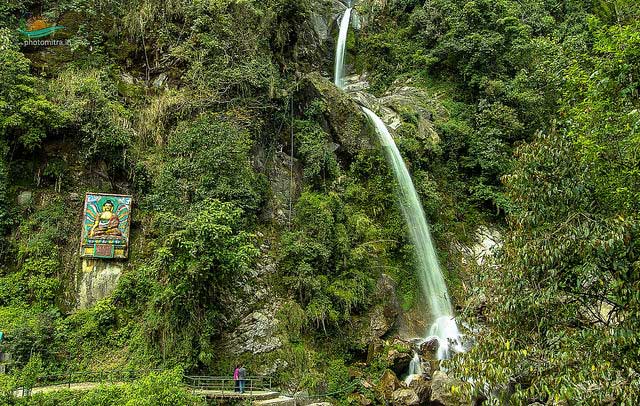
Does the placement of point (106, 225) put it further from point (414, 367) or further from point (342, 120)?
point (342, 120)

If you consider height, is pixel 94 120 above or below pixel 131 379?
above

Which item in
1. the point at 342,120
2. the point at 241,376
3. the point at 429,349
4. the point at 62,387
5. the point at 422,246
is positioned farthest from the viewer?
the point at 342,120

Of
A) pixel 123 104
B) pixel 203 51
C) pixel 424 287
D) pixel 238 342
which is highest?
pixel 203 51

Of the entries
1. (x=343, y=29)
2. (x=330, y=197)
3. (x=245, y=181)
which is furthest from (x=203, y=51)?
(x=343, y=29)

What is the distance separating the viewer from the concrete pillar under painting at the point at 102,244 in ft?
41.1

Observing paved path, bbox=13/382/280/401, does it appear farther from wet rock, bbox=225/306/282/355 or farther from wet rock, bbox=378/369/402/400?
wet rock, bbox=378/369/402/400

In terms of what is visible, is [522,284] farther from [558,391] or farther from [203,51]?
[203,51]

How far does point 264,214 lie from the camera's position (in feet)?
48.8

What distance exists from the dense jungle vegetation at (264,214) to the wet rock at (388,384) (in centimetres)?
59

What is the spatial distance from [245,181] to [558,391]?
10.1 metres

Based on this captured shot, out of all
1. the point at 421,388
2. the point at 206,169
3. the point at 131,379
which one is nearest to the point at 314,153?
the point at 206,169

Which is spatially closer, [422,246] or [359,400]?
[359,400]

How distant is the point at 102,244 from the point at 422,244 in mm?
11711

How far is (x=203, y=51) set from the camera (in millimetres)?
15883
